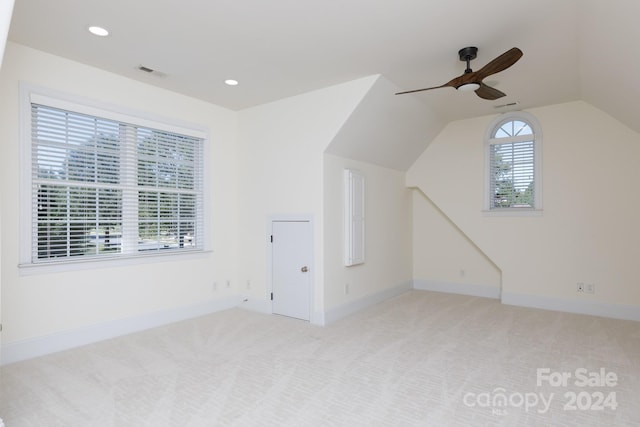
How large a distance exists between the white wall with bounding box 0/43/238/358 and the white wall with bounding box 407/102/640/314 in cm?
394

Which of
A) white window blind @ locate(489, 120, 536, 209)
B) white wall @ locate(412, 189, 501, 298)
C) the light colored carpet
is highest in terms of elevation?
white window blind @ locate(489, 120, 536, 209)

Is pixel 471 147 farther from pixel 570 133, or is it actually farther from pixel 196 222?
pixel 196 222

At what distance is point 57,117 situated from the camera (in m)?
3.61

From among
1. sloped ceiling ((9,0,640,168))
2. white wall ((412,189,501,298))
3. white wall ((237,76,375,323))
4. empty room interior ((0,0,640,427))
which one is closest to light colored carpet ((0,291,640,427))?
empty room interior ((0,0,640,427))

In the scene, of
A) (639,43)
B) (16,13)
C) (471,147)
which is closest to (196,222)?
(16,13)

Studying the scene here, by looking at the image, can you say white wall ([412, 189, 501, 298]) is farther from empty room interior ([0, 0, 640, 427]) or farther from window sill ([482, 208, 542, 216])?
window sill ([482, 208, 542, 216])

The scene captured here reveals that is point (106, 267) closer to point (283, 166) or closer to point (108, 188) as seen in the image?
point (108, 188)

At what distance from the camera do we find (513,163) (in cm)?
559

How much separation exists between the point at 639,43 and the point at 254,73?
11.4ft

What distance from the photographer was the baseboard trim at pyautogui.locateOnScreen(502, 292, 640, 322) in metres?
4.70

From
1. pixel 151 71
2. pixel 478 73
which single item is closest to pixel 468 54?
pixel 478 73

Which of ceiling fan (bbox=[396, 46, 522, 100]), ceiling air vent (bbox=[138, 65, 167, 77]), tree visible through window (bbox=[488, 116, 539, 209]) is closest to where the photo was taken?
ceiling fan (bbox=[396, 46, 522, 100])

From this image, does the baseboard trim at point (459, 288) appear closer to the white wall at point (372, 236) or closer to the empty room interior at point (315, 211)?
the empty room interior at point (315, 211)

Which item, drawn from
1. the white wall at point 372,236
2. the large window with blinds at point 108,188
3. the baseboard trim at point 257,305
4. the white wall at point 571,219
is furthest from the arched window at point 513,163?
the large window with blinds at point 108,188
